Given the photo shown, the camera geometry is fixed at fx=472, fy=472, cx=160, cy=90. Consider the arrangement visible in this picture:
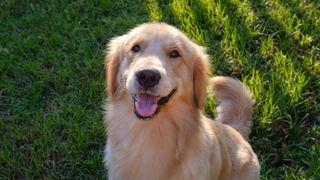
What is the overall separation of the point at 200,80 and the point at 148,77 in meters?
0.62

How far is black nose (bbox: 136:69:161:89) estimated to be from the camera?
9.03ft

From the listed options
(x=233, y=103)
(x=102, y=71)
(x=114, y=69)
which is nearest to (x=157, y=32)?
(x=114, y=69)

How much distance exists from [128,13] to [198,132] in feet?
8.55

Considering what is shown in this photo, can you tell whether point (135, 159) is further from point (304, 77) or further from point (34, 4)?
point (34, 4)

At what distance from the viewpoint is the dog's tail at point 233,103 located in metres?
3.87

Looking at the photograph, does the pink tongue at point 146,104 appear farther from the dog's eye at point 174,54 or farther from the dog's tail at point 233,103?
the dog's tail at point 233,103

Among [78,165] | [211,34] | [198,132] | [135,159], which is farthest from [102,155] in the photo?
[211,34]

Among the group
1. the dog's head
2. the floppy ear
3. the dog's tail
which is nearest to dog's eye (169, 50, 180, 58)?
the dog's head

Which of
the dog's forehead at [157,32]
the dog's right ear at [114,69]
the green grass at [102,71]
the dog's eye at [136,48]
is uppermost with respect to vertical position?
the dog's forehead at [157,32]

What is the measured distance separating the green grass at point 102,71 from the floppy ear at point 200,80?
3.45 feet

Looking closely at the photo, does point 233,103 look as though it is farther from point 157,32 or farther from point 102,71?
point 102,71

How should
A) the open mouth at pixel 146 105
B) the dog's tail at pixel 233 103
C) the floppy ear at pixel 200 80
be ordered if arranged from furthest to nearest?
the dog's tail at pixel 233 103 < the floppy ear at pixel 200 80 < the open mouth at pixel 146 105

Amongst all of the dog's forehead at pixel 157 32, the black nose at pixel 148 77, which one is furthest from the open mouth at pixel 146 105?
the dog's forehead at pixel 157 32

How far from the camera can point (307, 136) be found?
4.10 m
